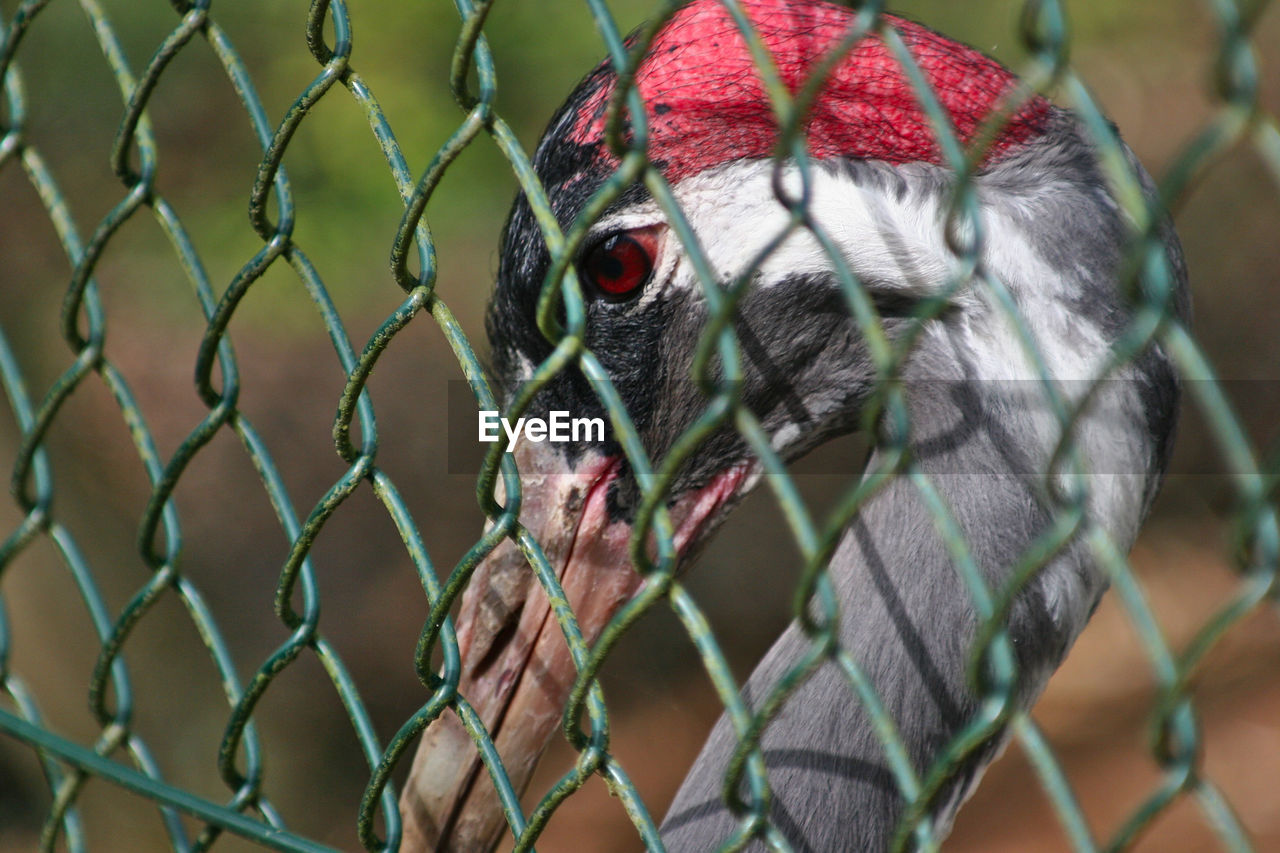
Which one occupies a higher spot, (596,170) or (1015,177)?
(596,170)

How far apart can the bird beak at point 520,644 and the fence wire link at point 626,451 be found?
0.32ft

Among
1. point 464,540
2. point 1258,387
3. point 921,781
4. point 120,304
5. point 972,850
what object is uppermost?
point 120,304

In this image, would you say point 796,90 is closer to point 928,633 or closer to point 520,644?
point 928,633

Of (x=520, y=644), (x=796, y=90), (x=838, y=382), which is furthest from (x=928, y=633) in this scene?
(x=796, y=90)

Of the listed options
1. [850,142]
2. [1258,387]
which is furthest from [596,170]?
[1258,387]

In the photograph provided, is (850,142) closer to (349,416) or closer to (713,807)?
(349,416)

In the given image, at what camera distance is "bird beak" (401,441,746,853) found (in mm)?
1414

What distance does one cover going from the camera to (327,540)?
371 cm

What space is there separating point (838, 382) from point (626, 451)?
661 mm

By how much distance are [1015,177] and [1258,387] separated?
364cm

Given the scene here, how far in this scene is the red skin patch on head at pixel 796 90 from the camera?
1380mm

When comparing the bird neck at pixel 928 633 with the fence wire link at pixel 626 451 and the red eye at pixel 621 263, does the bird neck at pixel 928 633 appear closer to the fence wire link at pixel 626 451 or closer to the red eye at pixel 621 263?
the fence wire link at pixel 626 451

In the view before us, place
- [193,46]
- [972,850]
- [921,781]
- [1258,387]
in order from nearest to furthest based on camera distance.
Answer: [921,781], [193,46], [972,850], [1258,387]

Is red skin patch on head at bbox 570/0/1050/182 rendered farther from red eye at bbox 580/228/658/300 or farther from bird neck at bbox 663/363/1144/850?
bird neck at bbox 663/363/1144/850
